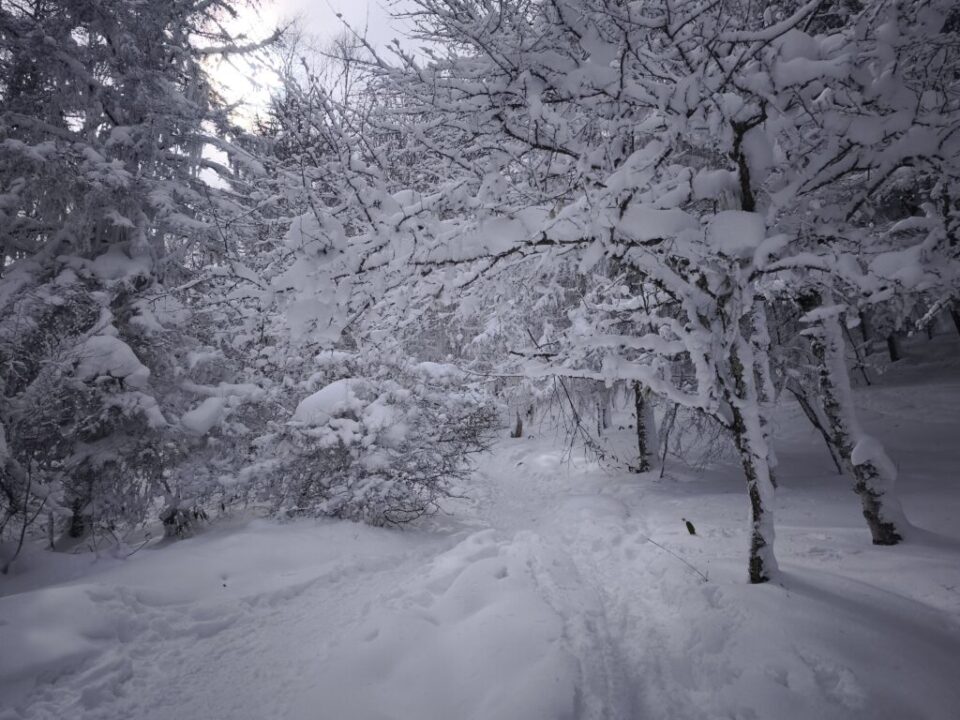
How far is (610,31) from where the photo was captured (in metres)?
3.09

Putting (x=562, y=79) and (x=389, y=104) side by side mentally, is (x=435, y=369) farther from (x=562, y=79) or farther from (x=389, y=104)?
(x=562, y=79)

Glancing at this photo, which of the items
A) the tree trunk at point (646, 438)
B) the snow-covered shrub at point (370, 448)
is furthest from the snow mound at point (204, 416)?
the tree trunk at point (646, 438)

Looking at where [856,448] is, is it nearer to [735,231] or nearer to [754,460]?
[754,460]

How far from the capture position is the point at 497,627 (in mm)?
3773

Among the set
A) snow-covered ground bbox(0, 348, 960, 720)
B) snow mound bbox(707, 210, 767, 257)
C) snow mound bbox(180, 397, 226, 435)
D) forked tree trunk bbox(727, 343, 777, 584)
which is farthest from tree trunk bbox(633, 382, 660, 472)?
snow mound bbox(180, 397, 226, 435)

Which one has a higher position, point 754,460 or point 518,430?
point 754,460

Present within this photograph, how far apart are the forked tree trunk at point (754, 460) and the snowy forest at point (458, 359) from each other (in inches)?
1.2

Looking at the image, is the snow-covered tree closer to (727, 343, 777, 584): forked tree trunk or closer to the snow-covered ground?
the snow-covered ground

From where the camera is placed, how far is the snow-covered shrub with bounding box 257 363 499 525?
7184 mm

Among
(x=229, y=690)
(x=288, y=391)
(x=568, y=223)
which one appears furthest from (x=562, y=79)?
(x=288, y=391)

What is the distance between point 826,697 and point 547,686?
1.76 metres

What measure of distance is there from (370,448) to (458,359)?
2.74 m

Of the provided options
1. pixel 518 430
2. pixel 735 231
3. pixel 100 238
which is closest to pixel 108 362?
pixel 100 238

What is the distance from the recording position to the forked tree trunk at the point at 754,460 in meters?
3.84
